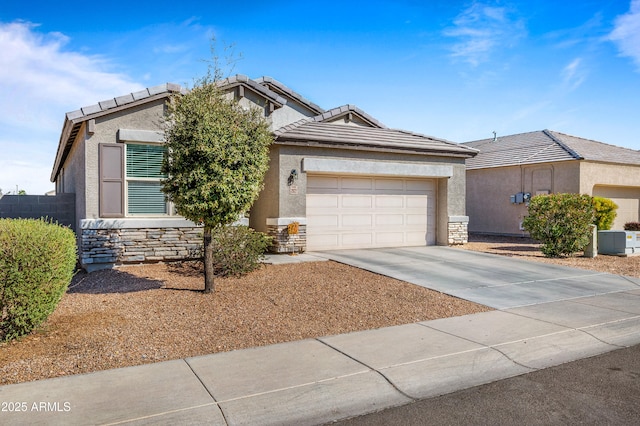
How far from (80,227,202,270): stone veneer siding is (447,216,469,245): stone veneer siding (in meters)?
8.23

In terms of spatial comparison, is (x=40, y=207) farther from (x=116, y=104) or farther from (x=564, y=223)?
(x=564, y=223)

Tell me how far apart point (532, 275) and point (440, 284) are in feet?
9.24

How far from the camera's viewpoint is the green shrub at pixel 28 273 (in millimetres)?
5527

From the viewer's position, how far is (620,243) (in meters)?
15.0

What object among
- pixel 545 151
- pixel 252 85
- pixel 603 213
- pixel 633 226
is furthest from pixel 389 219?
pixel 633 226

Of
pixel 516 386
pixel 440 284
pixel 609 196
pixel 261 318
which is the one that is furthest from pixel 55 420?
pixel 609 196

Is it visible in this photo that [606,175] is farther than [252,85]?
Yes

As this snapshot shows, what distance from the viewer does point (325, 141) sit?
535 inches

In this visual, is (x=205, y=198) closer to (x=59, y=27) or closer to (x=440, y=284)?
(x=440, y=284)

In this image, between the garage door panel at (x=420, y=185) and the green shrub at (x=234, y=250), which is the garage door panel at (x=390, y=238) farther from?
the green shrub at (x=234, y=250)

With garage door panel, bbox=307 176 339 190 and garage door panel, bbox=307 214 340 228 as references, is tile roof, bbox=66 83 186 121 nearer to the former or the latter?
garage door panel, bbox=307 176 339 190

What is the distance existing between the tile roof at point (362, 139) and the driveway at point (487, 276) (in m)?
3.16

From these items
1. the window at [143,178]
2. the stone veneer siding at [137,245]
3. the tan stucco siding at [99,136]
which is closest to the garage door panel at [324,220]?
the stone veneer siding at [137,245]

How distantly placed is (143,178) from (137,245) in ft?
5.38
